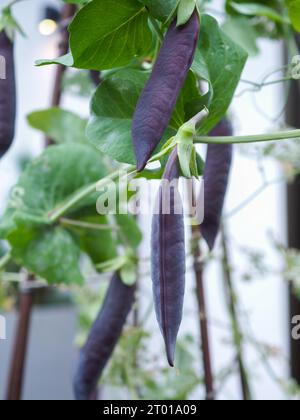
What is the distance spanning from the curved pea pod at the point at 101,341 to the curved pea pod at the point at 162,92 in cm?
17

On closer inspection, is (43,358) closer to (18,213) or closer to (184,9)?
(18,213)

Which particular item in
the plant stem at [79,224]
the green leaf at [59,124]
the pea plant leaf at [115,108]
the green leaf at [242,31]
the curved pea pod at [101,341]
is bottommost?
the curved pea pod at [101,341]

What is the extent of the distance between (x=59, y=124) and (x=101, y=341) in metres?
0.22

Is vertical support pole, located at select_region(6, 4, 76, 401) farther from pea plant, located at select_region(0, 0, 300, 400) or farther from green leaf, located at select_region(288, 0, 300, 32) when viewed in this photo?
green leaf, located at select_region(288, 0, 300, 32)

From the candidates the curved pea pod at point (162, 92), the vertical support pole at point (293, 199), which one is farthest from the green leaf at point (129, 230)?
the vertical support pole at point (293, 199)

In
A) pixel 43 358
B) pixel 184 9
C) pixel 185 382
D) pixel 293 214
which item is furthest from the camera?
pixel 43 358

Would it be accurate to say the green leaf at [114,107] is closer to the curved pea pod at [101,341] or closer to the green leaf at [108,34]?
the green leaf at [108,34]

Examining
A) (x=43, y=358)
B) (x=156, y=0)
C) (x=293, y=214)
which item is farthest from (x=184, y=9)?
(x=43, y=358)

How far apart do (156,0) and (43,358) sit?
1.08 meters

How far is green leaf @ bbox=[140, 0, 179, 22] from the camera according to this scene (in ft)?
0.77

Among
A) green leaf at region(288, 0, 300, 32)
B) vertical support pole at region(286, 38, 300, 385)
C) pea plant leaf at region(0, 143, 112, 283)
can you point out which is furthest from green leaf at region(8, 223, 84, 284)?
vertical support pole at region(286, 38, 300, 385)

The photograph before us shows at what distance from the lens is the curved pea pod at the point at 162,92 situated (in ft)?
0.64
